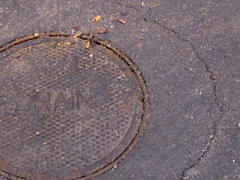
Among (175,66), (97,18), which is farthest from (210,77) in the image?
(97,18)

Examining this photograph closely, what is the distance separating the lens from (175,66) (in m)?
2.51

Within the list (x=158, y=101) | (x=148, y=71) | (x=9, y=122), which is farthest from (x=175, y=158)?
(x=9, y=122)

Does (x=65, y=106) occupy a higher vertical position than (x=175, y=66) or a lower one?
lower

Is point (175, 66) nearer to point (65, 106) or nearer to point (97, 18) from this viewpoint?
point (97, 18)

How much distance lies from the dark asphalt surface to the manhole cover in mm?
107

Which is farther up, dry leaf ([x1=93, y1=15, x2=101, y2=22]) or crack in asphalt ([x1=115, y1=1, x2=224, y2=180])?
dry leaf ([x1=93, y1=15, x2=101, y2=22])

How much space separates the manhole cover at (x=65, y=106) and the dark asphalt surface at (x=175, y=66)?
11cm

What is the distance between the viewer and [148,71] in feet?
8.20

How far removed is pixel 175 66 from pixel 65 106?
94 cm

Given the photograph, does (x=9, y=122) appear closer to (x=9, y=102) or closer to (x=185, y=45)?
(x=9, y=102)

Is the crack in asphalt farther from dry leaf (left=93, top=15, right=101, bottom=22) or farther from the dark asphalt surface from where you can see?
dry leaf (left=93, top=15, right=101, bottom=22)

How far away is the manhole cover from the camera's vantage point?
2.32m

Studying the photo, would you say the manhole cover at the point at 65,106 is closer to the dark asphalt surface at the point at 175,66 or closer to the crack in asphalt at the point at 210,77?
the dark asphalt surface at the point at 175,66

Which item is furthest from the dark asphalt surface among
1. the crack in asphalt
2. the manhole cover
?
the manhole cover
